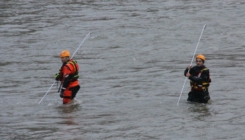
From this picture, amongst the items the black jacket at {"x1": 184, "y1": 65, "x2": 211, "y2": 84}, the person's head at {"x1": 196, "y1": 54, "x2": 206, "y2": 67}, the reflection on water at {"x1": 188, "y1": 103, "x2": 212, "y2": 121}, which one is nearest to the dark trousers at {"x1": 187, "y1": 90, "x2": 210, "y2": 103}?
the reflection on water at {"x1": 188, "y1": 103, "x2": 212, "y2": 121}

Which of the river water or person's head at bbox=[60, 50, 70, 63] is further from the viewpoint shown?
person's head at bbox=[60, 50, 70, 63]

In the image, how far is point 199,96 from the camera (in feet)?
53.7

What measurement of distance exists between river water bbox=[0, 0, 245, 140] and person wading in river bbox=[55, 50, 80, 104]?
0.30 metres

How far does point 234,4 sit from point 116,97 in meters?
25.1

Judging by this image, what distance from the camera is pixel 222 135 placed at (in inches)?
521

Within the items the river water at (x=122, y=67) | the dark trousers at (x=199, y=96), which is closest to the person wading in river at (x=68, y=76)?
the river water at (x=122, y=67)

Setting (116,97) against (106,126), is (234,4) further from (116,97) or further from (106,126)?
(106,126)

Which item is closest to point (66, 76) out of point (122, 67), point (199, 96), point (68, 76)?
point (68, 76)

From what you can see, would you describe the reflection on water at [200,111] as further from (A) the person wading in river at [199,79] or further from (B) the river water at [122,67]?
(A) the person wading in river at [199,79]

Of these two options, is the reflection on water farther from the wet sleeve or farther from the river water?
the wet sleeve

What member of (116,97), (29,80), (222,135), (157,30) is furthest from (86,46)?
(222,135)

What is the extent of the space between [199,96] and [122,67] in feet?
24.6

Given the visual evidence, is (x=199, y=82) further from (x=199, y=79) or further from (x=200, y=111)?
(x=200, y=111)

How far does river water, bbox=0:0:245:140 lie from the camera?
46.6 ft
